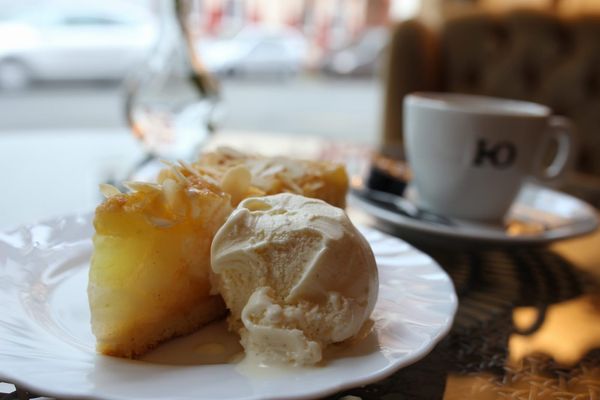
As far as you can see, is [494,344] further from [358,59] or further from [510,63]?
[358,59]

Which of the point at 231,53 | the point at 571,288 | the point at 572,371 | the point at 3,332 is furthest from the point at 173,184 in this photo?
the point at 231,53

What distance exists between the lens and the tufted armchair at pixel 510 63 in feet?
5.28

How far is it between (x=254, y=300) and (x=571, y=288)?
16.7 inches

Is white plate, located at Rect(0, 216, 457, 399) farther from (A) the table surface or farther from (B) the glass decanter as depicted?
(B) the glass decanter

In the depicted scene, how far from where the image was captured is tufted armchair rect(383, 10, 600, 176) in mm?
1610

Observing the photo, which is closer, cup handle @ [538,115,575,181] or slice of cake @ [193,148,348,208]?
slice of cake @ [193,148,348,208]

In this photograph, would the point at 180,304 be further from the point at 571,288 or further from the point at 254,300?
the point at 571,288

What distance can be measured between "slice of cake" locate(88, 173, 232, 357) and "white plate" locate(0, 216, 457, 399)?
2 centimetres

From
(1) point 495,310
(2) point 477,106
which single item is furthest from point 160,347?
(2) point 477,106

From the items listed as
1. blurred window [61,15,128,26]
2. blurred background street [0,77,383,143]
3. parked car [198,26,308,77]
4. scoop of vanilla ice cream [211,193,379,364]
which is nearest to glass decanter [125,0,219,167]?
scoop of vanilla ice cream [211,193,379,364]

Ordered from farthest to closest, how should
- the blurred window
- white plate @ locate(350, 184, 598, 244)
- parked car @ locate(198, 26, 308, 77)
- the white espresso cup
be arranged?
parked car @ locate(198, 26, 308, 77) → the blurred window → the white espresso cup → white plate @ locate(350, 184, 598, 244)

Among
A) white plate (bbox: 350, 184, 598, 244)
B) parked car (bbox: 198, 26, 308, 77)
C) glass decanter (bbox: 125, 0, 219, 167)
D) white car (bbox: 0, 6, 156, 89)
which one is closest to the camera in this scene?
white plate (bbox: 350, 184, 598, 244)

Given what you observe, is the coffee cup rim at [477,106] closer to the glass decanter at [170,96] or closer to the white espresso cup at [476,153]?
the white espresso cup at [476,153]

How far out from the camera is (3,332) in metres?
0.42
